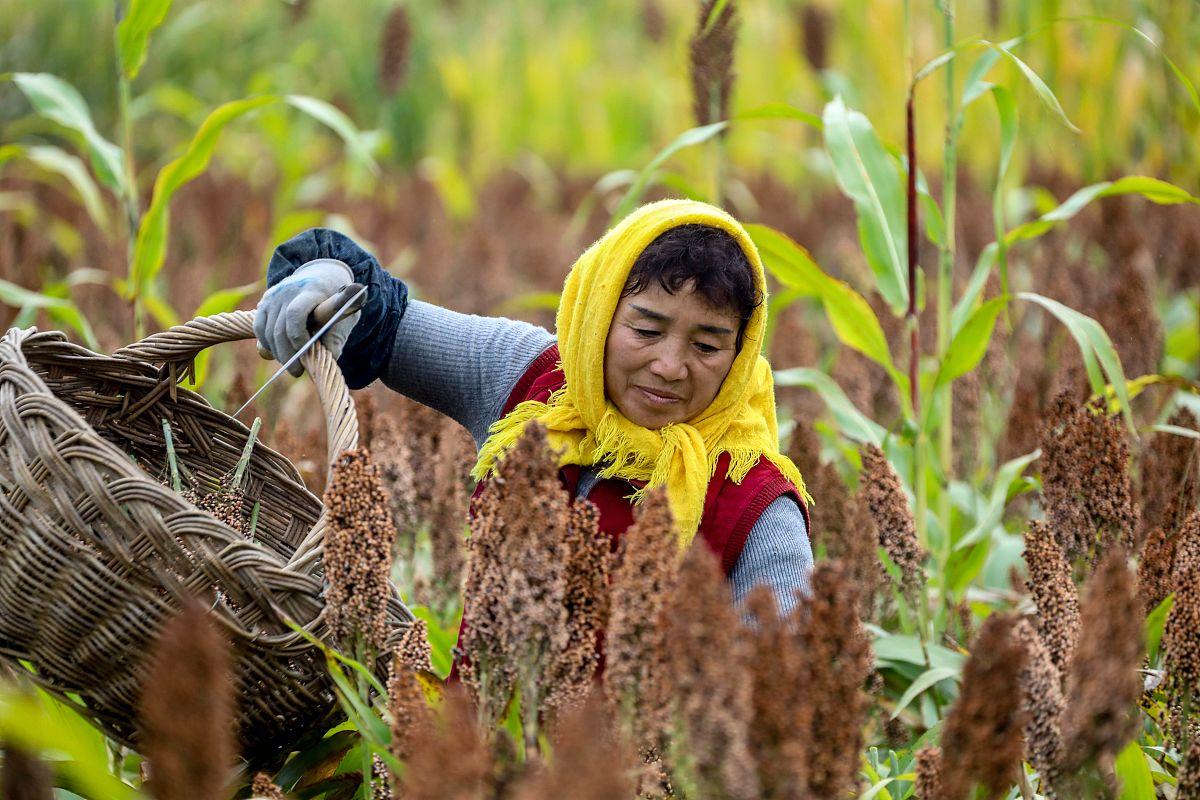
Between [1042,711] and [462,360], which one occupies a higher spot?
[462,360]

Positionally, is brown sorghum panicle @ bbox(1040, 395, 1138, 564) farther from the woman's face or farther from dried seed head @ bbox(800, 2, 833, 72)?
dried seed head @ bbox(800, 2, 833, 72)

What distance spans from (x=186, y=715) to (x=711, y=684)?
0.44m

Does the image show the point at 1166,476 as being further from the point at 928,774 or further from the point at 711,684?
the point at 711,684

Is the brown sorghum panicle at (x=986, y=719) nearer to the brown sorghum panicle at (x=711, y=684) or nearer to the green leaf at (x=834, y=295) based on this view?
the brown sorghum panicle at (x=711, y=684)

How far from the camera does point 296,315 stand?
6.66 feet

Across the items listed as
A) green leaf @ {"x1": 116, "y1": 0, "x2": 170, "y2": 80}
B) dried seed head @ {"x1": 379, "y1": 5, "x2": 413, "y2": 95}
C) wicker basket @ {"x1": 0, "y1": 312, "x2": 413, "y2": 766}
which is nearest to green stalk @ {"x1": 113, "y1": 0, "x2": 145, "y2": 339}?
green leaf @ {"x1": 116, "y1": 0, "x2": 170, "y2": 80}

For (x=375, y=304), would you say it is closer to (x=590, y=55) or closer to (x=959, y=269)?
(x=959, y=269)

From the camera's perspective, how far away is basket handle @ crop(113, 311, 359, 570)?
1.71m

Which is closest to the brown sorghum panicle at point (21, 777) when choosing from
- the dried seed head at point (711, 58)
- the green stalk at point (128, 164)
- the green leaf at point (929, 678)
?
the green leaf at point (929, 678)

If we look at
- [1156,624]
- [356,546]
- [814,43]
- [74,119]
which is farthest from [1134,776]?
[814,43]

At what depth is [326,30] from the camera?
10977mm

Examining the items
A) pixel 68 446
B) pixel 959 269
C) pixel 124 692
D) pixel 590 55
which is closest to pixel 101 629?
pixel 124 692

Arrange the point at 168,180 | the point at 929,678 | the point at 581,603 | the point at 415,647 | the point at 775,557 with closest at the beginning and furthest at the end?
1. the point at 581,603
2. the point at 415,647
3. the point at 775,557
4. the point at 929,678
5. the point at 168,180

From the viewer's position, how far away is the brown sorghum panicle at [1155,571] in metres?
1.98
